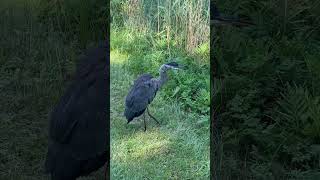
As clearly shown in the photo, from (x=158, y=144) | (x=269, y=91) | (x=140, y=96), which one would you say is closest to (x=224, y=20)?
(x=269, y=91)

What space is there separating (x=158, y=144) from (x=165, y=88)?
34cm

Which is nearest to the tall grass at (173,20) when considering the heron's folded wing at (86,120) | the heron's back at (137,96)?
the heron's back at (137,96)

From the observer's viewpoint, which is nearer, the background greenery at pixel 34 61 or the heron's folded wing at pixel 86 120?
the heron's folded wing at pixel 86 120

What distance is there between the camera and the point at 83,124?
412 cm

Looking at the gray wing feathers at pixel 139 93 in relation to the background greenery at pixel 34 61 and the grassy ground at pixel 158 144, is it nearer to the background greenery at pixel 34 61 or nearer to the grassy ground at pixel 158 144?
the grassy ground at pixel 158 144

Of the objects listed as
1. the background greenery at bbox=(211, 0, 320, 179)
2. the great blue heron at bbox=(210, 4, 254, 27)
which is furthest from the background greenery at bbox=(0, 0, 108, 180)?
the background greenery at bbox=(211, 0, 320, 179)

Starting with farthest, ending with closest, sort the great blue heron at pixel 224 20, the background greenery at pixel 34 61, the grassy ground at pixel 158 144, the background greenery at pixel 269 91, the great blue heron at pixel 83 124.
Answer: the great blue heron at pixel 224 20
the background greenery at pixel 269 91
the background greenery at pixel 34 61
the great blue heron at pixel 83 124
the grassy ground at pixel 158 144

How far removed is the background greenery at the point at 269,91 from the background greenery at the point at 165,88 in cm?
77

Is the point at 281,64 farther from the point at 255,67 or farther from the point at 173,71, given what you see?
the point at 173,71

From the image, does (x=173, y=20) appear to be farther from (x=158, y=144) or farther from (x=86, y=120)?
(x=86, y=120)

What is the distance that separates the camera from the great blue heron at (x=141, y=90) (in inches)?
151

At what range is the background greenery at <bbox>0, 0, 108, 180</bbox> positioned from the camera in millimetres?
4281

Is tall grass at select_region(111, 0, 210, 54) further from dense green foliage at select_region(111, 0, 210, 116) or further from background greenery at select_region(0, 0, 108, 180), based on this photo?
background greenery at select_region(0, 0, 108, 180)

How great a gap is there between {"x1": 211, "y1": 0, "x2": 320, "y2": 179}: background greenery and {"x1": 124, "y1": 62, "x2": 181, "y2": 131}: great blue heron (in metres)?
0.98
